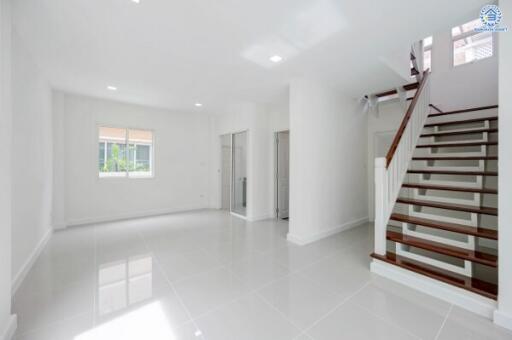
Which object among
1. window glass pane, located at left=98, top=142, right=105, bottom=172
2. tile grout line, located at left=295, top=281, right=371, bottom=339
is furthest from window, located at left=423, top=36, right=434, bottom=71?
window glass pane, located at left=98, top=142, right=105, bottom=172

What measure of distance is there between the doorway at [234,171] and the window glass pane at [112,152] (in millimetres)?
2495

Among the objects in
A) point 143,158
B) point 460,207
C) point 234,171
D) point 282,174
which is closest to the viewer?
point 460,207

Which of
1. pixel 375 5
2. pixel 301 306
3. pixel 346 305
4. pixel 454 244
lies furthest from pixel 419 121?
pixel 301 306

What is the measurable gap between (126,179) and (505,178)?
239 inches

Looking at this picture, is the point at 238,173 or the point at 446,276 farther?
the point at 238,173

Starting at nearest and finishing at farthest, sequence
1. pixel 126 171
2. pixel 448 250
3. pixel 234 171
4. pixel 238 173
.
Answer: pixel 448 250 → pixel 126 171 → pixel 234 171 → pixel 238 173

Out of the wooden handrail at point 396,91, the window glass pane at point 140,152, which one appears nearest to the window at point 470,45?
the wooden handrail at point 396,91

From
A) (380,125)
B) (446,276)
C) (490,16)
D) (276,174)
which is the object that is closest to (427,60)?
(380,125)

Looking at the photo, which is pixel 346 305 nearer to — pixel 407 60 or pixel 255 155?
pixel 255 155

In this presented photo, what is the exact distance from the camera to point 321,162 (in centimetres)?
362

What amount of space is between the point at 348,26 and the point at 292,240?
9.92ft

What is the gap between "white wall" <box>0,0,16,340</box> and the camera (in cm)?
145

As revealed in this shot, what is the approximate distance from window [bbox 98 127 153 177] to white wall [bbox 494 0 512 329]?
19.6ft

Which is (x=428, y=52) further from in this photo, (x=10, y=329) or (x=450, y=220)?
(x=10, y=329)
